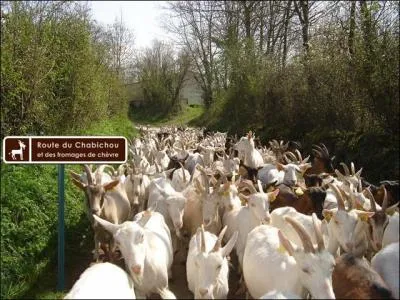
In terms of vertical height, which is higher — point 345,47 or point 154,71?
point 154,71

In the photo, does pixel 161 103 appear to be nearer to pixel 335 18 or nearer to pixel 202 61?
pixel 202 61

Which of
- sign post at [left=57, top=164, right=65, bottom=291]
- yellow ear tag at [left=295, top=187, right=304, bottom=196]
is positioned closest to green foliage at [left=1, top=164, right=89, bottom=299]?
sign post at [left=57, top=164, right=65, bottom=291]

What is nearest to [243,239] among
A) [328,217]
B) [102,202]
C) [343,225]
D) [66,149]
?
[328,217]

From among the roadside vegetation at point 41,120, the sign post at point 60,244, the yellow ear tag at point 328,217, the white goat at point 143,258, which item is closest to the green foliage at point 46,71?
the roadside vegetation at point 41,120

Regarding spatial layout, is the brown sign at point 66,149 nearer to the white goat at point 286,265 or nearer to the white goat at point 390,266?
the white goat at point 286,265

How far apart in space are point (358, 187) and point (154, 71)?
4716 centimetres

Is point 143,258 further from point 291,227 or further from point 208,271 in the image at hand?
point 291,227

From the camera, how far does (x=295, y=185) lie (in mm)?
9031

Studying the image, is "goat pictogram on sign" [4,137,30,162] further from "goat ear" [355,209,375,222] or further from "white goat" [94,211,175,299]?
"goat ear" [355,209,375,222]

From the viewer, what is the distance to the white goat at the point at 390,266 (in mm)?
5111

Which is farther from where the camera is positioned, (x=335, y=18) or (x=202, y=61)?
(x=202, y=61)

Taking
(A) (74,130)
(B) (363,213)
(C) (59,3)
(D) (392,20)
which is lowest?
(B) (363,213)

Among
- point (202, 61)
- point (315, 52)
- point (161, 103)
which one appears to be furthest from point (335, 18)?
point (161, 103)

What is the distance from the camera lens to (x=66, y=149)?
6402mm
